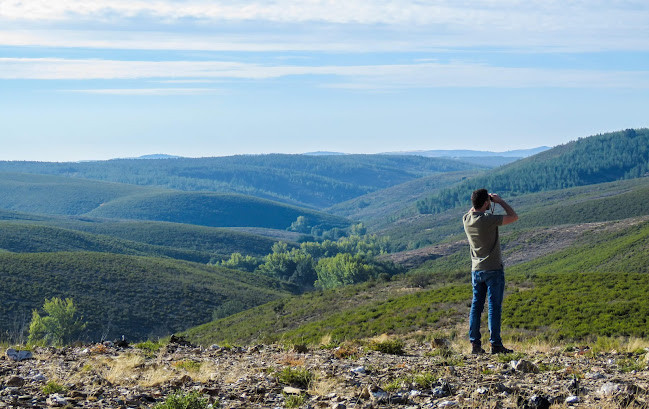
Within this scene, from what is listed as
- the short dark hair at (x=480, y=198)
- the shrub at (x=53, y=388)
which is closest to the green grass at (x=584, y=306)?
the short dark hair at (x=480, y=198)

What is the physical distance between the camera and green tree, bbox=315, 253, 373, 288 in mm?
89375

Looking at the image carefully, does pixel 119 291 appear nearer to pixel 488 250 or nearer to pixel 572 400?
pixel 488 250

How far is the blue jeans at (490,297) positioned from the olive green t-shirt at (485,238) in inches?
5.1

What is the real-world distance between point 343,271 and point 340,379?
83601 mm

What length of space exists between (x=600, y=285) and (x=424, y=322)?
11.9 meters

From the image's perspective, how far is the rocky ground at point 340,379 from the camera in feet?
25.5

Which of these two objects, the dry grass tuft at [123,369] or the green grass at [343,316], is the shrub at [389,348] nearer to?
the dry grass tuft at [123,369]

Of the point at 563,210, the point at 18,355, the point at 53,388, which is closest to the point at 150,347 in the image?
the point at 18,355

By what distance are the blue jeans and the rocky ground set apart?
416mm

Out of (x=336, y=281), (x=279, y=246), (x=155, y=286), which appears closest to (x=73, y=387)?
(x=155, y=286)

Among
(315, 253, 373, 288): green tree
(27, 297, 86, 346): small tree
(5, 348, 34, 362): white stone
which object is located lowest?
(315, 253, 373, 288): green tree

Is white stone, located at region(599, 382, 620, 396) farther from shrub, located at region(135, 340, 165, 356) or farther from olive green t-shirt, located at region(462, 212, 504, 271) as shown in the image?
shrub, located at region(135, 340, 165, 356)

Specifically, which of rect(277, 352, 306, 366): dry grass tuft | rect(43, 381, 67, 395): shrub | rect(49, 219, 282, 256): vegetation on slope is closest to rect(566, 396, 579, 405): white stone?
rect(277, 352, 306, 366): dry grass tuft

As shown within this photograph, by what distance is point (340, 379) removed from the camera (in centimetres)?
898
